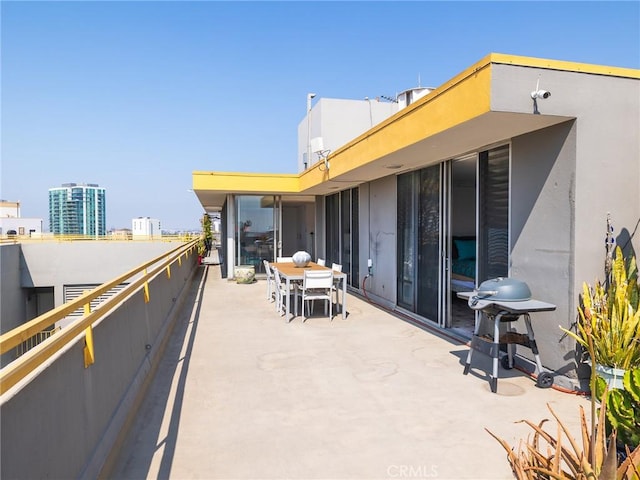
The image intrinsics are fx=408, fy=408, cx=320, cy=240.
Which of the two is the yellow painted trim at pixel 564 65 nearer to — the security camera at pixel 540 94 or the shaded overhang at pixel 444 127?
the shaded overhang at pixel 444 127

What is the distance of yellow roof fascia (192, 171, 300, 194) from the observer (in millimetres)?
11288

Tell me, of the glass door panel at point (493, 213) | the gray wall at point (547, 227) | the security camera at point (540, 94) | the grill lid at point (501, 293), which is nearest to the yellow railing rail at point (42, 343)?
the grill lid at point (501, 293)

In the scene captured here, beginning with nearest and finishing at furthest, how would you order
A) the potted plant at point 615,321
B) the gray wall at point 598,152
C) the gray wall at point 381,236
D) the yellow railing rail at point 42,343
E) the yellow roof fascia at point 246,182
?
the yellow railing rail at point 42,343
the potted plant at point 615,321
the gray wall at point 598,152
the gray wall at point 381,236
the yellow roof fascia at point 246,182

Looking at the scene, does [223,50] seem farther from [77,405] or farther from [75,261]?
[75,261]

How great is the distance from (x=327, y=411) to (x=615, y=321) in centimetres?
250

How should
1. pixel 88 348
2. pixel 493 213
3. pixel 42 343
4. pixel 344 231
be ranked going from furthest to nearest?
pixel 344 231
pixel 493 213
pixel 88 348
pixel 42 343

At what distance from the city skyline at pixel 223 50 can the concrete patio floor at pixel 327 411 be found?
3.06 m

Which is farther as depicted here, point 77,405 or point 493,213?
point 493,213

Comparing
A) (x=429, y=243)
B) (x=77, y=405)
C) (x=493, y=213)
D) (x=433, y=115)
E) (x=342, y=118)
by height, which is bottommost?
(x=77, y=405)

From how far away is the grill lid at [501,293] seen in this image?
380 cm

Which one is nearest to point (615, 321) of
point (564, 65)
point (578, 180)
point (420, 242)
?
point (578, 180)

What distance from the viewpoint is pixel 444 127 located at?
13.7ft

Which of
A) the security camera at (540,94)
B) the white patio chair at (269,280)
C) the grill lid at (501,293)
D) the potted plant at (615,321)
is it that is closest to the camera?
the potted plant at (615,321)

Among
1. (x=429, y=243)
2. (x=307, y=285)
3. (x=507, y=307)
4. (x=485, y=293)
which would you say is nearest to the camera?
(x=507, y=307)
